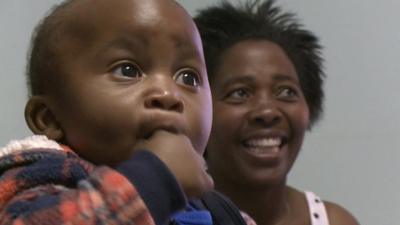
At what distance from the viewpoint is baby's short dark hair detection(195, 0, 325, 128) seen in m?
1.17

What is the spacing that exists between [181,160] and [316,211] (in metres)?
0.79

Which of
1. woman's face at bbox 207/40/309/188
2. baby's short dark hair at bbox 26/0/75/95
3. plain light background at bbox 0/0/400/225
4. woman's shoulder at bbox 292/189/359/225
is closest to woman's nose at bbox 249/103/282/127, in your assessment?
woman's face at bbox 207/40/309/188

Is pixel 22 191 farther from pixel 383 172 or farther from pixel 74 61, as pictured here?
pixel 383 172

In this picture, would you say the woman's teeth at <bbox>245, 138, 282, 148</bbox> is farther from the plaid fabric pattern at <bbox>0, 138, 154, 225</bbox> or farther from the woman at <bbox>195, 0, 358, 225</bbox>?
the plaid fabric pattern at <bbox>0, 138, 154, 225</bbox>

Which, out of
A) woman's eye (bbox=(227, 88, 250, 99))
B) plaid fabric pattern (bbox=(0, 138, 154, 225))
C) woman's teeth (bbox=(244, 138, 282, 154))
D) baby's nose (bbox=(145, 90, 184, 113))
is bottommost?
woman's teeth (bbox=(244, 138, 282, 154))

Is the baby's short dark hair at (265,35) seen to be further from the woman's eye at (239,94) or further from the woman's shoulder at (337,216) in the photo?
the woman's shoulder at (337,216)

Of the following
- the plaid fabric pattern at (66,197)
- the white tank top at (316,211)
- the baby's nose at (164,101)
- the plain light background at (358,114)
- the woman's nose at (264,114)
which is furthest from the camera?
the plain light background at (358,114)

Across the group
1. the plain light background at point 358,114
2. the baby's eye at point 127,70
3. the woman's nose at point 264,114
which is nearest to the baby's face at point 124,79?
the baby's eye at point 127,70

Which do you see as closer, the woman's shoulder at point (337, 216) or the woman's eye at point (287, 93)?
the woman's eye at point (287, 93)

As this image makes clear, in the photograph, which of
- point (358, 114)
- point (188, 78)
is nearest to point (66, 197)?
point (188, 78)

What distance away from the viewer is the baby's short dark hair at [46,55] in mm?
589

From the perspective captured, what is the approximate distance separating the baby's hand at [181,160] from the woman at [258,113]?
59 cm

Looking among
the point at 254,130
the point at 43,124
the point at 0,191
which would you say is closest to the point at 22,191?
the point at 0,191

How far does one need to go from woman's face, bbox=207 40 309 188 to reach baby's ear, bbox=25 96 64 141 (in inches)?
21.3
